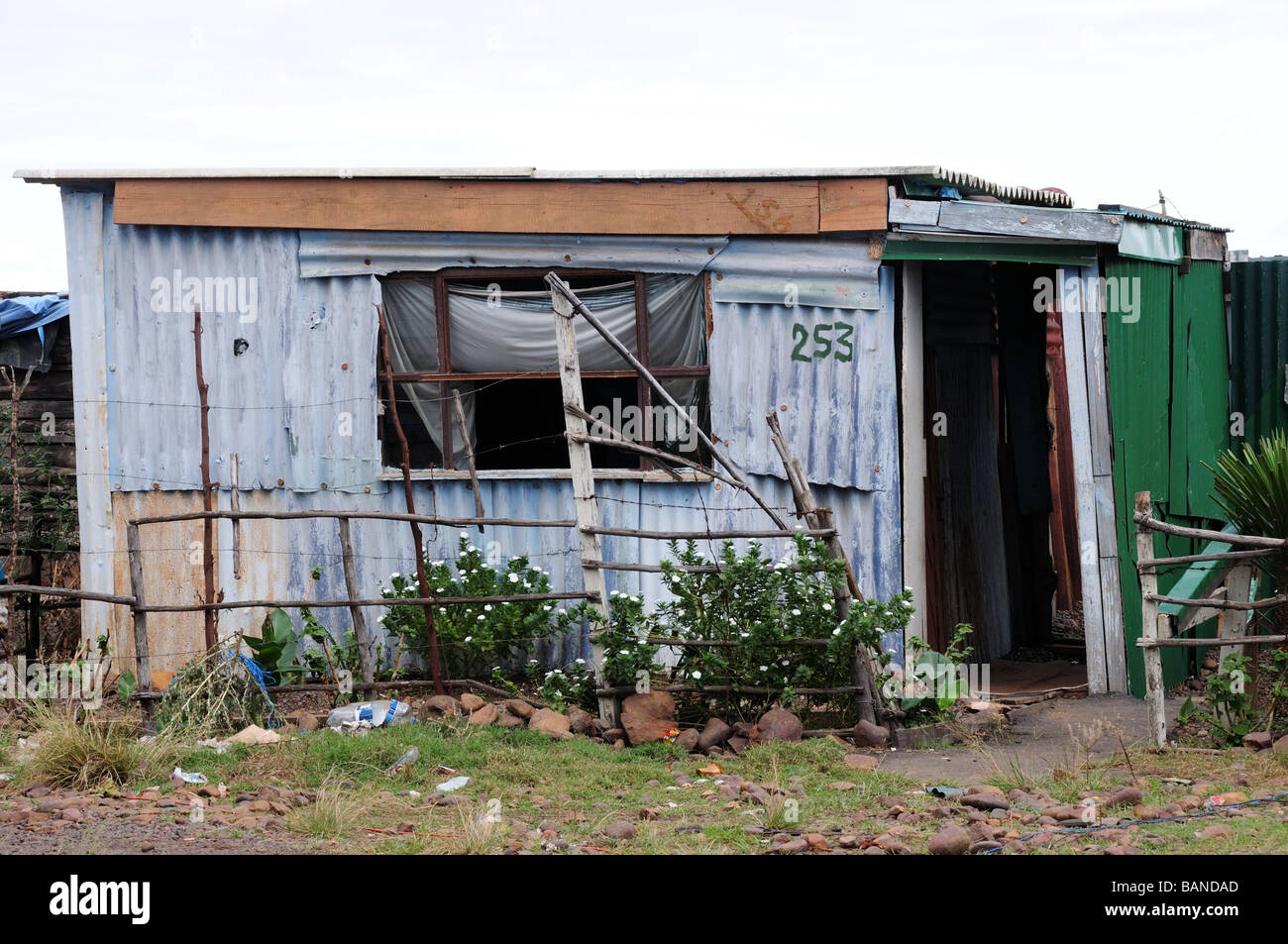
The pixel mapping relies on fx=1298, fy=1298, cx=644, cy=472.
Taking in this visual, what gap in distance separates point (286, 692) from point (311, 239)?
309cm

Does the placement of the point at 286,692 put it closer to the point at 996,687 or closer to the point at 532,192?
the point at 532,192

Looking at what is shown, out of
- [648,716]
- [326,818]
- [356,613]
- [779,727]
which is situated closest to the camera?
[326,818]

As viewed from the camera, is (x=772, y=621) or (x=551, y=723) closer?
(x=772, y=621)

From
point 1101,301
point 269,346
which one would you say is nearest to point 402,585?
point 269,346

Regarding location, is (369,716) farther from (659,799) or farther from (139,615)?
(659,799)

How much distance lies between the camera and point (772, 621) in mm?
7336

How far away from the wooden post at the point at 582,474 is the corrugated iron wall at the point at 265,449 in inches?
39.9

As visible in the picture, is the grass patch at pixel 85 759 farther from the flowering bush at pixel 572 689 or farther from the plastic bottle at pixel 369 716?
the flowering bush at pixel 572 689

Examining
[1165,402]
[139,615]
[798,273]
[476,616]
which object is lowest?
[476,616]

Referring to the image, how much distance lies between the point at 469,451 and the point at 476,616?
3.61ft

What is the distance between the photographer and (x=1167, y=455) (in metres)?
9.40

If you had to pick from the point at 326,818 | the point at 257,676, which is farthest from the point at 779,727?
the point at 257,676

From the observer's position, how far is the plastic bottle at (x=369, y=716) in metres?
7.70

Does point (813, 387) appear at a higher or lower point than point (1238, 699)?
higher
